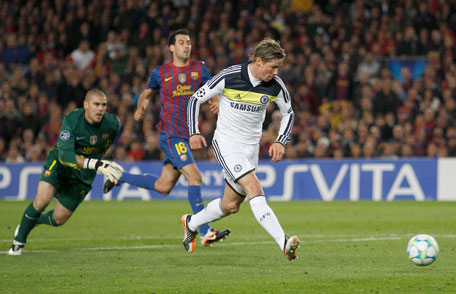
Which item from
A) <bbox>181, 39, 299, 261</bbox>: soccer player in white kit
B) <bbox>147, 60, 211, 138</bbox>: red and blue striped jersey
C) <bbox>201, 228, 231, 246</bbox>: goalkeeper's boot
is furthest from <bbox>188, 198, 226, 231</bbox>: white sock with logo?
<bbox>147, 60, 211, 138</bbox>: red and blue striped jersey

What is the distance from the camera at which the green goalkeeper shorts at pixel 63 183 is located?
9.11m

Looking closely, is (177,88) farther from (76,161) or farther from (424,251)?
(424,251)

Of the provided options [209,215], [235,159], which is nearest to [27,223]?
[209,215]

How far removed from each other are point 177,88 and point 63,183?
1.89 meters

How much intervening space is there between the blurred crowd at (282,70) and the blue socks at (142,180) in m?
7.99

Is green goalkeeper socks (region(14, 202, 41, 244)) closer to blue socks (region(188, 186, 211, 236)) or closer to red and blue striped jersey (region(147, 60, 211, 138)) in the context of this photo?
blue socks (region(188, 186, 211, 236))

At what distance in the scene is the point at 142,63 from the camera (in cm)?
2114

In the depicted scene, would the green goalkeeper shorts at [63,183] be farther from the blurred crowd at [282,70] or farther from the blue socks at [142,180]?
the blurred crowd at [282,70]

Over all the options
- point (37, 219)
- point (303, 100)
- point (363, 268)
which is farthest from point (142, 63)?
point (363, 268)

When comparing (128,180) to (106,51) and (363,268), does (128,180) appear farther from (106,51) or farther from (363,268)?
(106,51)

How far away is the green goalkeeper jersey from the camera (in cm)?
885

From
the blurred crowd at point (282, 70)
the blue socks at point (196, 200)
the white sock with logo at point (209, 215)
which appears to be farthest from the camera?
the blurred crowd at point (282, 70)

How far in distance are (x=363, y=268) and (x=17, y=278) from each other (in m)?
3.18

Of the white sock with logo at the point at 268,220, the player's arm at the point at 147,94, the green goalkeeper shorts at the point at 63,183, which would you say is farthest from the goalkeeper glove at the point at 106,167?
the white sock with logo at the point at 268,220
